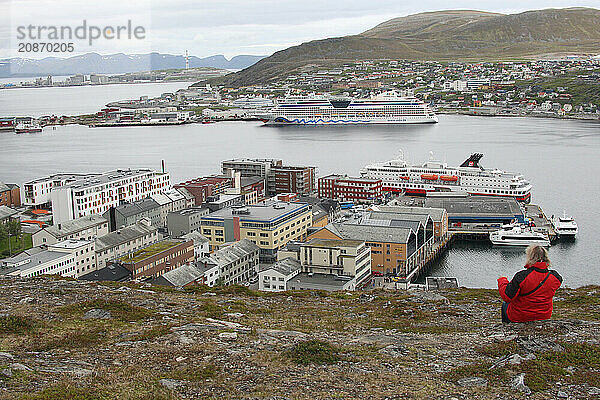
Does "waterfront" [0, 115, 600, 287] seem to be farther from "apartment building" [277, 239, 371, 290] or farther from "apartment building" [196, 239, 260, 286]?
"apartment building" [196, 239, 260, 286]

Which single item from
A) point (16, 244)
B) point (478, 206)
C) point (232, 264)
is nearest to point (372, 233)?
point (232, 264)

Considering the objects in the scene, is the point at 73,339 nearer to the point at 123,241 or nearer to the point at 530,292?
the point at 530,292

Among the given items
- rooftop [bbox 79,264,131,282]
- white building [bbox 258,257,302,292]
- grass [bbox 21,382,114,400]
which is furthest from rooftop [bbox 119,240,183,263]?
grass [bbox 21,382,114,400]

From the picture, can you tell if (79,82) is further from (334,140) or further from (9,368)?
(9,368)

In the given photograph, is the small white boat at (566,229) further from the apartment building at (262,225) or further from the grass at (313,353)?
the grass at (313,353)

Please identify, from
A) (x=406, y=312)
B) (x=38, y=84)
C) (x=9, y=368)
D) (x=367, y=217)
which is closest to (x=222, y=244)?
(x=367, y=217)
